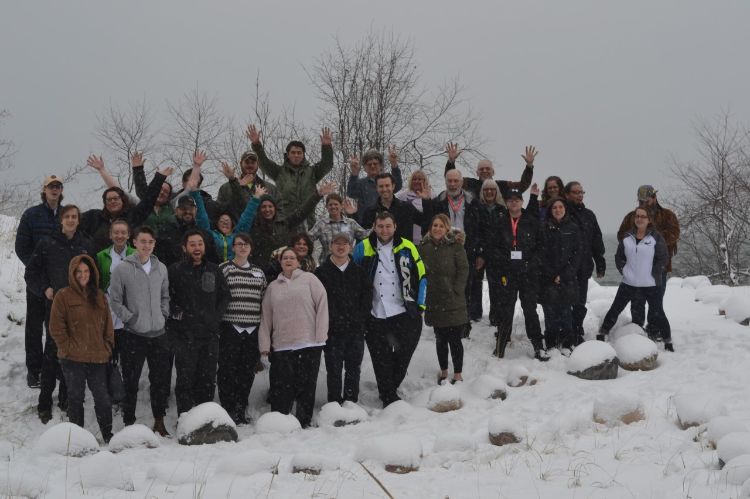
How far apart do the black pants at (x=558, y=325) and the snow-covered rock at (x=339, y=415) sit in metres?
3.30

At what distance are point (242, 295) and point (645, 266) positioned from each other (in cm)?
582

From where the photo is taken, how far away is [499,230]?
8.64m

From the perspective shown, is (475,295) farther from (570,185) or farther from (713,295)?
(713,295)

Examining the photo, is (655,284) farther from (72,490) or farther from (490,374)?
(72,490)

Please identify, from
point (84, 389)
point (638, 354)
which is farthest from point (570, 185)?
point (84, 389)

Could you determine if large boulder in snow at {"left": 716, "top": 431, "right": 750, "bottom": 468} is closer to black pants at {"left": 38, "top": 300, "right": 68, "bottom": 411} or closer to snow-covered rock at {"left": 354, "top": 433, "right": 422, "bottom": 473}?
snow-covered rock at {"left": 354, "top": 433, "right": 422, "bottom": 473}

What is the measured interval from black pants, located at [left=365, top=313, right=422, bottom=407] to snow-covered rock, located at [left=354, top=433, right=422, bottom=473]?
184 cm

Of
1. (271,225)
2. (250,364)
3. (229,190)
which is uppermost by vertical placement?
(229,190)

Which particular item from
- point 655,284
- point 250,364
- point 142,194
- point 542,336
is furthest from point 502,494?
point 142,194

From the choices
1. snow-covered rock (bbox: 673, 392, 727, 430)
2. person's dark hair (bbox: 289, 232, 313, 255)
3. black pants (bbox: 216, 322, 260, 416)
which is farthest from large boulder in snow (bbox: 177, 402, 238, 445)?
snow-covered rock (bbox: 673, 392, 727, 430)

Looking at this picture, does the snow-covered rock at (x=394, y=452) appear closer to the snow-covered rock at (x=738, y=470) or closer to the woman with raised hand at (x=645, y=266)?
the snow-covered rock at (x=738, y=470)

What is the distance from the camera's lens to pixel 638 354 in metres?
8.20

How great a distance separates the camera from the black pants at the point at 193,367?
672 cm

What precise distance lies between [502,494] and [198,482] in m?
2.48
